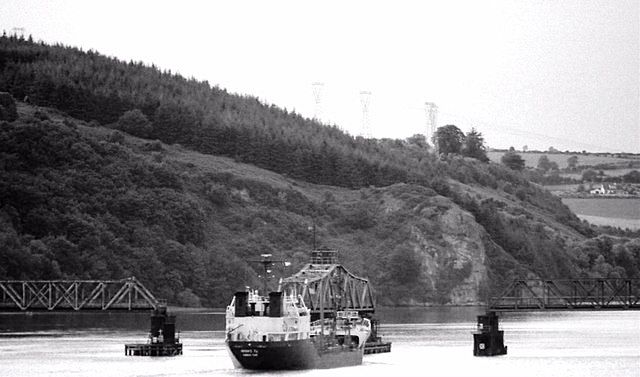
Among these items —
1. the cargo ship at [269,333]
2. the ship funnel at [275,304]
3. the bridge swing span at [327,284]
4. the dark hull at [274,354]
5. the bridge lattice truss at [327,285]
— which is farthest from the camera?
the bridge swing span at [327,284]

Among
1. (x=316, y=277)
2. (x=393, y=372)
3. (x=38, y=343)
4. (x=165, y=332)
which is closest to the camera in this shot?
(x=393, y=372)

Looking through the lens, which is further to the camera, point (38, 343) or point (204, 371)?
point (38, 343)

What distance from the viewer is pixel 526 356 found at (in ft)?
557

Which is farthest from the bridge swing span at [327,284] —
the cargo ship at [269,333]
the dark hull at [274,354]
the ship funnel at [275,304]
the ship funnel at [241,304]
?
the ship funnel at [275,304]

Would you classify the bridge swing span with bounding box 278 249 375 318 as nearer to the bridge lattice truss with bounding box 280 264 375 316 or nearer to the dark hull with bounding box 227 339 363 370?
the bridge lattice truss with bounding box 280 264 375 316

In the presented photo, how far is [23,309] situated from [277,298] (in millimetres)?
47560

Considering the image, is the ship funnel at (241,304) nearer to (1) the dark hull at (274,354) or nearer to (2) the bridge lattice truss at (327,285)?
(1) the dark hull at (274,354)

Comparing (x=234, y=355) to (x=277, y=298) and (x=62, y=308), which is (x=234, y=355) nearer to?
(x=277, y=298)

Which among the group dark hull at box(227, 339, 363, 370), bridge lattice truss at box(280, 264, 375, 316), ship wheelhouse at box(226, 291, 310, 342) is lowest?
dark hull at box(227, 339, 363, 370)

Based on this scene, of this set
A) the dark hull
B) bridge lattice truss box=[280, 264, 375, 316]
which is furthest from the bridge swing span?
the dark hull

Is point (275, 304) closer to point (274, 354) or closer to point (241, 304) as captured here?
point (241, 304)

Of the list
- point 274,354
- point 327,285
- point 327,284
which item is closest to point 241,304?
point 274,354

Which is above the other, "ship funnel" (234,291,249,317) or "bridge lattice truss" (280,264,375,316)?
"bridge lattice truss" (280,264,375,316)

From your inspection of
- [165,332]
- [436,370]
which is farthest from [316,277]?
[436,370]
